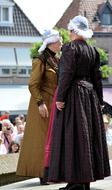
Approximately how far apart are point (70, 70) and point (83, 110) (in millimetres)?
387

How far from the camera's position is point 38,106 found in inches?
290

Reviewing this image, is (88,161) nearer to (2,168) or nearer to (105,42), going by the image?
(2,168)

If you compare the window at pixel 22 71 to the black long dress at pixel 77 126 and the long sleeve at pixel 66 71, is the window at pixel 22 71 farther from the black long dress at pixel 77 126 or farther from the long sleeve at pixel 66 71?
the long sleeve at pixel 66 71

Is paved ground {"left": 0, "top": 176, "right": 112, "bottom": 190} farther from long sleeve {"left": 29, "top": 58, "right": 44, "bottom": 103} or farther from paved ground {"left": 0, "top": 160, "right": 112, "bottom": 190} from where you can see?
long sleeve {"left": 29, "top": 58, "right": 44, "bottom": 103}

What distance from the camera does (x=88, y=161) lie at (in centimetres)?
633

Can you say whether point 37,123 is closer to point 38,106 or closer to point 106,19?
point 38,106

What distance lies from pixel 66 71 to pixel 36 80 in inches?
41.0

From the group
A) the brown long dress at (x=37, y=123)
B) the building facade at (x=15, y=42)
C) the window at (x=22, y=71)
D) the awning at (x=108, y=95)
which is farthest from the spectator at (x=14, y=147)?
the window at (x=22, y=71)

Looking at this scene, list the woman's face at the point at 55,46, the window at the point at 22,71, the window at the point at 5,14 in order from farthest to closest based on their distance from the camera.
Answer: the window at the point at 5,14 < the window at the point at 22,71 < the woman's face at the point at 55,46

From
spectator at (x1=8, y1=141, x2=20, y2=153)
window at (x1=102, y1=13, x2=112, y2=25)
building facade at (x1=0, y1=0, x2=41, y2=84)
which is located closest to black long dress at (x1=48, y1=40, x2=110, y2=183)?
spectator at (x1=8, y1=141, x2=20, y2=153)

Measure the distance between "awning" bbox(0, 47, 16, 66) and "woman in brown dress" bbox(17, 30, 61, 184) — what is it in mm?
33564

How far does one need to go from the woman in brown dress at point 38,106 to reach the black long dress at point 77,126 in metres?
0.94

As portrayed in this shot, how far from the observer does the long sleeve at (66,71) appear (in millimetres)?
6340

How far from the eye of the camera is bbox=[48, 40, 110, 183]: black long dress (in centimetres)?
634
